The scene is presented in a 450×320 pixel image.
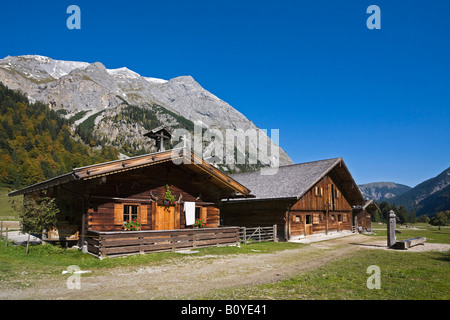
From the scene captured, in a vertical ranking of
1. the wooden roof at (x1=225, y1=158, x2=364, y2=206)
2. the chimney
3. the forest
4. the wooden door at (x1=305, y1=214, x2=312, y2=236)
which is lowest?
the wooden door at (x1=305, y1=214, x2=312, y2=236)

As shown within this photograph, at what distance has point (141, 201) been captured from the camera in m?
17.7

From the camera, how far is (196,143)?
19850 cm

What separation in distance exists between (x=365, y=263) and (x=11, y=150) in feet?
514

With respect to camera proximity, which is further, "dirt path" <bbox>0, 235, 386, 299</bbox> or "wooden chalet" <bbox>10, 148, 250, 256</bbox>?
"wooden chalet" <bbox>10, 148, 250, 256</bbox>

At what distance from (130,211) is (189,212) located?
398 centimetres

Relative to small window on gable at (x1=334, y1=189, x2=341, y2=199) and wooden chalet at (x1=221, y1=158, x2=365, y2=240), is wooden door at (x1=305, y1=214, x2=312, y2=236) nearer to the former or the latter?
wooden chalet at (x1=221, y1=158, x2=365, y2=240)

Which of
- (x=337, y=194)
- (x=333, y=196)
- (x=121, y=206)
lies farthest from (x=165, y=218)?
(x=337, y=194)

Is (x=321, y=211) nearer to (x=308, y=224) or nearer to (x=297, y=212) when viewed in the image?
(x=308, y=224)

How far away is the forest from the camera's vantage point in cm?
11619

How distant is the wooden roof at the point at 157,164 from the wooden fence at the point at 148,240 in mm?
2893

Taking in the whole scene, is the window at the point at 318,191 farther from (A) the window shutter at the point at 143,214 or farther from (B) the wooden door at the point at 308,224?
(A) the window shutter at the point at 143,214

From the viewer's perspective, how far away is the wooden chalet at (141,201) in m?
15.0

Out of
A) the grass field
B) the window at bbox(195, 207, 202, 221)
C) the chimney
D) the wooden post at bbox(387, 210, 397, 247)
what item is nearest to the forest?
the chimney

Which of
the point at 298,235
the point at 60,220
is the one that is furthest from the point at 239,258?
the point at 298,235
